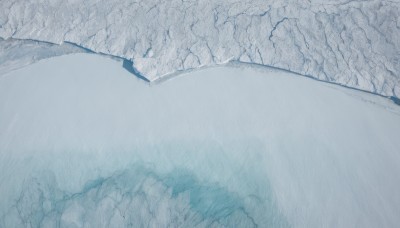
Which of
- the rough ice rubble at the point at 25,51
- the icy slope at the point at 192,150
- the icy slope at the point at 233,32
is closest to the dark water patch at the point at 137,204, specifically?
the icy slope at the point at 192,150

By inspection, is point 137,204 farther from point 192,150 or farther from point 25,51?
point 25,51

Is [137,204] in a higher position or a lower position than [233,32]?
lower

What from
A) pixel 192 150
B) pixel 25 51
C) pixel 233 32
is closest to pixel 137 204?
pixel 192 150

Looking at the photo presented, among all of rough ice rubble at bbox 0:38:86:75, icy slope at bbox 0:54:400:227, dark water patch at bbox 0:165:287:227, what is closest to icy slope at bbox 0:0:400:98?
rough ice rubble at bbox 0:38:86:75

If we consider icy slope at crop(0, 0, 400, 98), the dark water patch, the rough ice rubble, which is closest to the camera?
the dark water patch

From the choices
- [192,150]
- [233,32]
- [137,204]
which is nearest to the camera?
[137,204]

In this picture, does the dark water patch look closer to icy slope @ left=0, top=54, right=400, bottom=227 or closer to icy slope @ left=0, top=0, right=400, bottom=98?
icy slope @ left=0, top=54, right=400, bottom=227
